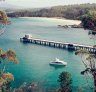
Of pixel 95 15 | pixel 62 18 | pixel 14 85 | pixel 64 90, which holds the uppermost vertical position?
pixel 95 15

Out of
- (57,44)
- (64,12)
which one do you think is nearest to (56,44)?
(57,44)

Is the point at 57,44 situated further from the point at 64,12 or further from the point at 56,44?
the point at 64,12

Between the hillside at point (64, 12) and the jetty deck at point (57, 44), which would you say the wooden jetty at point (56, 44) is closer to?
the jetty deck at point (57, 44)

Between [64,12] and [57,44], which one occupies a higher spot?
[57,44]

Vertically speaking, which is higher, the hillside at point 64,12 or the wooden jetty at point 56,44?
the wooden jetty at point 56,44

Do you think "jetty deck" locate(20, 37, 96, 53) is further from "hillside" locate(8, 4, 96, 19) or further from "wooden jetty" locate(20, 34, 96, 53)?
"hillside" locate(8, 4, 96, 19)

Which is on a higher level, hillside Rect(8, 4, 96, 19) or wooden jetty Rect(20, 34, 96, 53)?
wooden jetty Rect(20, 34, 96, 53)

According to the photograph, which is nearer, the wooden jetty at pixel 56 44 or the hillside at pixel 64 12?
the wooden jetty at pixel 56 44

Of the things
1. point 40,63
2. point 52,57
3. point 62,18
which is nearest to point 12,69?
point 40,63

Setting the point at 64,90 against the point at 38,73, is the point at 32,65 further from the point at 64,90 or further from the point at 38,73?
the point at 64,90

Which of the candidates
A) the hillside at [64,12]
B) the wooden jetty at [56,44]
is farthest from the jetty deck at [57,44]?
the hillside at [64,12]

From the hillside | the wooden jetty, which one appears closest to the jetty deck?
the wooden jetty
